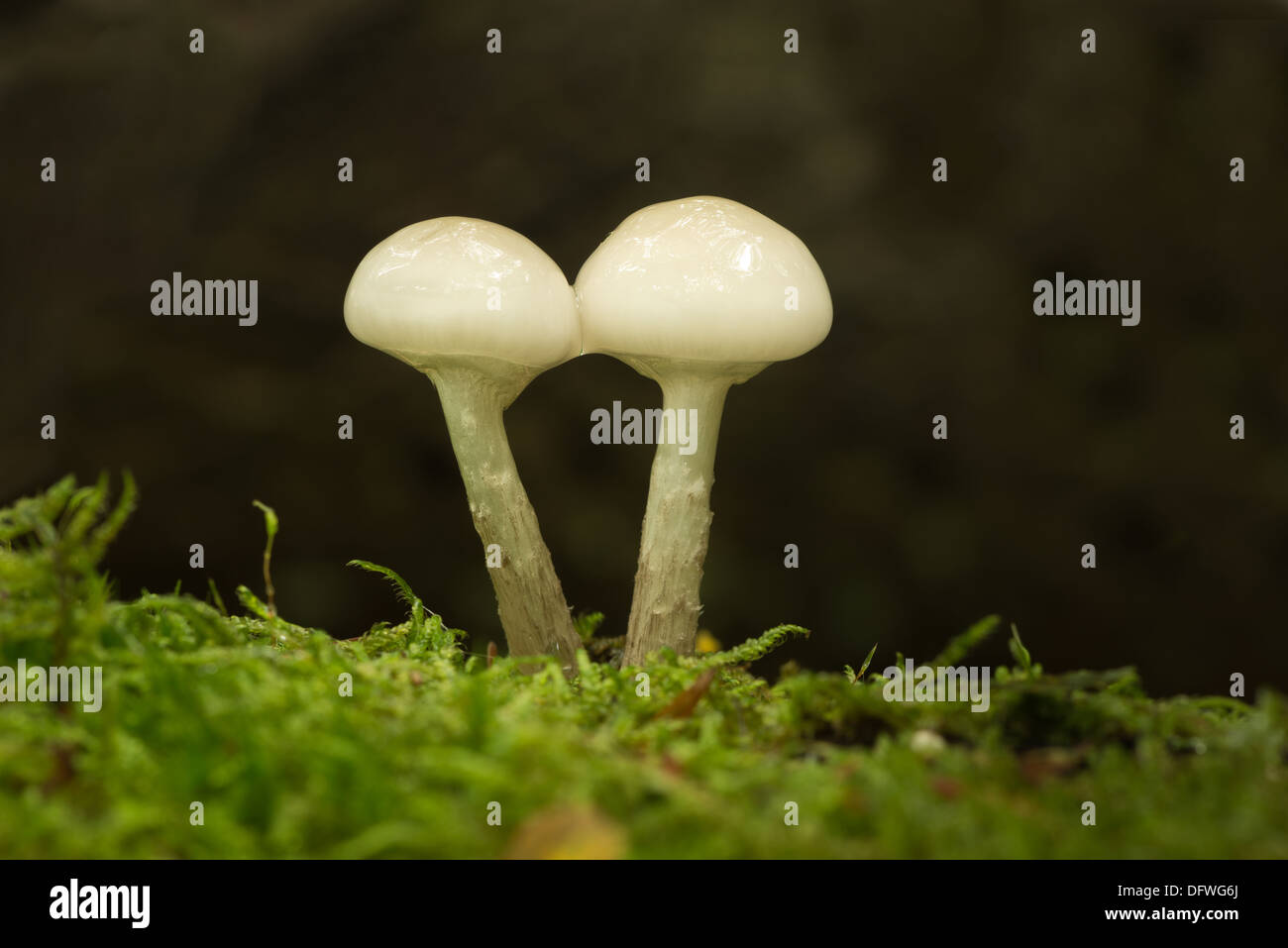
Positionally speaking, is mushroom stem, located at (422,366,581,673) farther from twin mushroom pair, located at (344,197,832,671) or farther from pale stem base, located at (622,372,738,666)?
pale stem base, located at (622,372,738,666)

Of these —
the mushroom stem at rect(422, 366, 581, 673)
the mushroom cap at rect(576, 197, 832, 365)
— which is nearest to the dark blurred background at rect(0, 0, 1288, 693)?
the mushroom stem at rect(422, 366, 581, 673)

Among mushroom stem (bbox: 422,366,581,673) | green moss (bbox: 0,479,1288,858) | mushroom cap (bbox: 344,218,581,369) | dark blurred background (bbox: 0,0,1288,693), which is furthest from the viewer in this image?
dark blurred background (bbox: 0,0,1288,693)

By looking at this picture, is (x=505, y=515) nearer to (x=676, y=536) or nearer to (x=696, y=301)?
(x=676, y=536)

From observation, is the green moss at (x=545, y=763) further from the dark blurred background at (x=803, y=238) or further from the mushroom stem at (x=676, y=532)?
the dark blurred background at (x=803, y=238)

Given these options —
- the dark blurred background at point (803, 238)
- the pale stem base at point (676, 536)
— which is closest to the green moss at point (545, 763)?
the pale stem base at point (676, 536)

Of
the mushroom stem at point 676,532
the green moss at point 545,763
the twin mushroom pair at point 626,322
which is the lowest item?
the green moss at point 545,763

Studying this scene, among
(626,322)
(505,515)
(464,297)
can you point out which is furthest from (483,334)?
(505,515)
